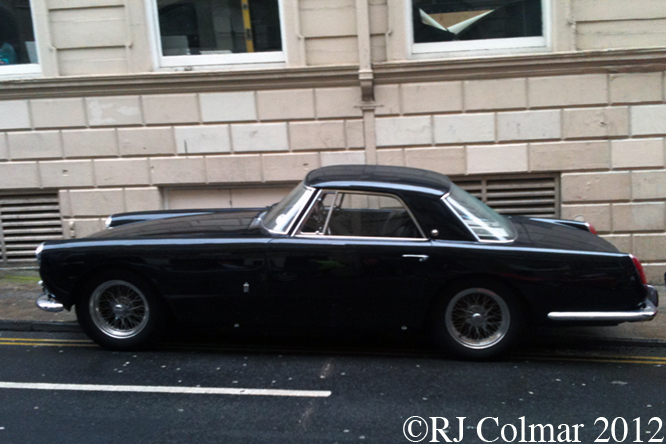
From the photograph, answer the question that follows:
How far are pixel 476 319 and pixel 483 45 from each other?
4.52 m

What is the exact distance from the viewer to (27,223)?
8.59 m

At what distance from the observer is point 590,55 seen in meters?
Answer: 7.62

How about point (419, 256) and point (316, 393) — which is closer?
point (316, 393)

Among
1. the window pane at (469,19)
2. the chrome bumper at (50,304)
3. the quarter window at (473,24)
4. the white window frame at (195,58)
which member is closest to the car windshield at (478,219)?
the chrome bumper at (50,304)

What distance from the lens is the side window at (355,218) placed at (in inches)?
196

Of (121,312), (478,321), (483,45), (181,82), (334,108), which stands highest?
(483,45)

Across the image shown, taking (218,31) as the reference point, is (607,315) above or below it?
below

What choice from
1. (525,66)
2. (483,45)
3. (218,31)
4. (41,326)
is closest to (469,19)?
(483,45)

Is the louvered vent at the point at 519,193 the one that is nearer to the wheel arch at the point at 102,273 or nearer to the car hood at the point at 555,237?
the car hood at the point at 555,237

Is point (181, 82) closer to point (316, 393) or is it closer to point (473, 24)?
point (473, 24)

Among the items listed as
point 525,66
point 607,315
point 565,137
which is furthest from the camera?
point 565,137

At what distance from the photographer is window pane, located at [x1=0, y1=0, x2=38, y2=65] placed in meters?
8.42

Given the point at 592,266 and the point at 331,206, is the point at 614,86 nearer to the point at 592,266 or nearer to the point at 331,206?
the point at 592,266

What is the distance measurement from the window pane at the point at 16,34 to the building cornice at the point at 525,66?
4.77 metres
